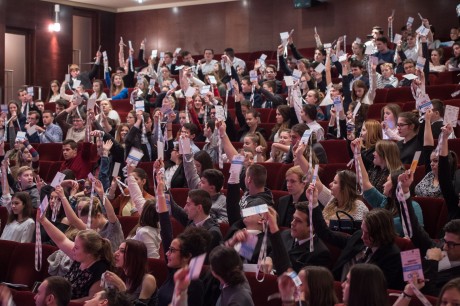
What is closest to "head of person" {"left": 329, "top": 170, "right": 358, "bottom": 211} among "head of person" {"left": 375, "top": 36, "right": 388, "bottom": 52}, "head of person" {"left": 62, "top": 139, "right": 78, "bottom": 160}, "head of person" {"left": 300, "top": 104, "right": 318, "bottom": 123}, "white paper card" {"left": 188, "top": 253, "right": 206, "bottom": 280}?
"white paper card" {"left": 188, "top": 253, "right": 206, "bottom": 280}

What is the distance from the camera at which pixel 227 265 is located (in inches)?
127

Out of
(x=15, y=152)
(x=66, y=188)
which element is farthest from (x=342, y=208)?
(x=15, y=152)

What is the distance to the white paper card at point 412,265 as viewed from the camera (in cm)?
287

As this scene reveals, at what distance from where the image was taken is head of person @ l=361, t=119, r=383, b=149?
17.5ft

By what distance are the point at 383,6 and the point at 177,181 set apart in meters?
6.68

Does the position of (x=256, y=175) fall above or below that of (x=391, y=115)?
below

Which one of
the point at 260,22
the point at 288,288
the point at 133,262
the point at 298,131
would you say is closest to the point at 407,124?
the point at 298,131

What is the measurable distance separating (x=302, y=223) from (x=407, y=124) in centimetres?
158

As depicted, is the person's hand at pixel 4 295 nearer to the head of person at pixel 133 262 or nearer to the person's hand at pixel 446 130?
the head of person at pixel 133 262

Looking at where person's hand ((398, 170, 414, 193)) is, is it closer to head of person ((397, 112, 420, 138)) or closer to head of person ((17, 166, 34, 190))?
head of person ((397, 112, 420, 138))

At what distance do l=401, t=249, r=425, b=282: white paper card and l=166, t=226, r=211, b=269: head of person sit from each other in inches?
41.9

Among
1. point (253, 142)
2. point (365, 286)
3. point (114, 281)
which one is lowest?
point (114, 281)

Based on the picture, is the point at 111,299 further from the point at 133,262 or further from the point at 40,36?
the point at 40,36

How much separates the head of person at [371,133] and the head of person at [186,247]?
81.2 inches
